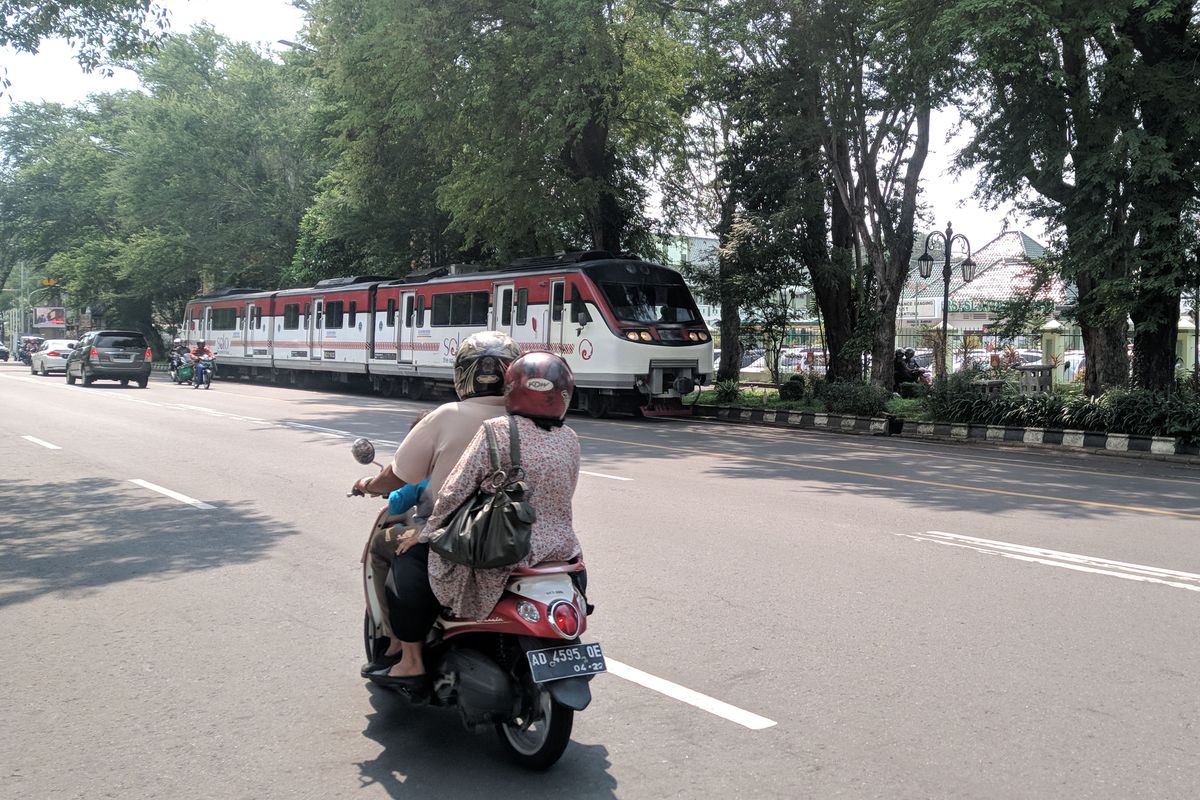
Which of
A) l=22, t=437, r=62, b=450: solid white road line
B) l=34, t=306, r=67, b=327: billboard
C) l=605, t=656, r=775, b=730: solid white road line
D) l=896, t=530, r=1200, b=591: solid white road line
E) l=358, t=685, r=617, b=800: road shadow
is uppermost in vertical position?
l=34, t=306, r=67, b=327: billboard

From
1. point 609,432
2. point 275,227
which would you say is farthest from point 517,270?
point 275,227

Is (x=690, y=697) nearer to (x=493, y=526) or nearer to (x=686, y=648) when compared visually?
(x=686, y=648)

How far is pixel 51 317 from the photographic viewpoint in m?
108

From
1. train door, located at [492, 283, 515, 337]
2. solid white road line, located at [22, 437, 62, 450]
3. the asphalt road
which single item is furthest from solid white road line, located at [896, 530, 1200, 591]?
train door, located at [492, 283, 515, 337]

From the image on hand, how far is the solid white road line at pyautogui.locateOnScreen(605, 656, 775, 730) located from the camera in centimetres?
441

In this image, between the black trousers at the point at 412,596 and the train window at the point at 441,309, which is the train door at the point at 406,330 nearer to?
the train window at the point at 441,309

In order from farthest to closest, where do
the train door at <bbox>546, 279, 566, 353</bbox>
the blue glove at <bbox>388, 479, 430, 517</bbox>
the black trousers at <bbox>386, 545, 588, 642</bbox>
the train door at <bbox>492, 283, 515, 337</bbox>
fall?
the train door at <bbox>492, 283, 515, 337</bbox>
the train door at <bbox>546, 279, 566, 353</bbox>
the blue glove at <bbox>388, 479, 430, 517</bbox>
the black trousers at <bbox>386, 545, 588, 642</bbox>

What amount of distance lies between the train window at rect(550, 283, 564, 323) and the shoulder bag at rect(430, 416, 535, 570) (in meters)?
20.0

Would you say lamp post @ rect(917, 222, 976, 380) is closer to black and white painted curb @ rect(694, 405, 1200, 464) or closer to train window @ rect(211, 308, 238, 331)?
black and white painted curb @ rect(694, 405, 1200, 464)

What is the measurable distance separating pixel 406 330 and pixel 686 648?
25.2m

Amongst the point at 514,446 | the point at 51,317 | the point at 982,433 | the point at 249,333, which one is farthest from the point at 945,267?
the point at 51,317

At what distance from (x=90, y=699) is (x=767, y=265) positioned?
21.4 m

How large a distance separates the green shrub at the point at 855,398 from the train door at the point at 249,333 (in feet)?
81.5

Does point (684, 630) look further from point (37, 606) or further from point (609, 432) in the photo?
point (609, 432)
